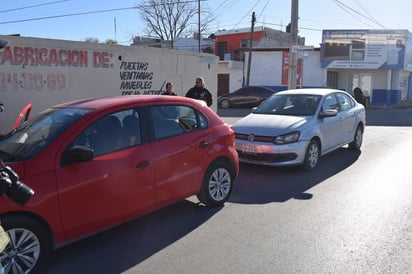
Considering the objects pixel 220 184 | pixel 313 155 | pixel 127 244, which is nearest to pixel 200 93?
pixel 313 155

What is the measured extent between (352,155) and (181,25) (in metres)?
49.7

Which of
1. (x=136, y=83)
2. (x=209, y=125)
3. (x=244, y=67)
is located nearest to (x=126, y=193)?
(x=209, y=125)

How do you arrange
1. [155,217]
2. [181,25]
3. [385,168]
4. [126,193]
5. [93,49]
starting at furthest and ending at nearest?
[181,25], [93,49], [385,168], [155,217], [126,193]

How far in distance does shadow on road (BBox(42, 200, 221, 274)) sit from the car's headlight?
7.59 feet

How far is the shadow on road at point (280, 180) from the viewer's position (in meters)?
5.98

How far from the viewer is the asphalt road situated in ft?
12.5

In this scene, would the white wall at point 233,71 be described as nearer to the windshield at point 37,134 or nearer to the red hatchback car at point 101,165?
the red hatchback car at point 101,165

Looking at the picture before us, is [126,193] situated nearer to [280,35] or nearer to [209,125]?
[209,125]

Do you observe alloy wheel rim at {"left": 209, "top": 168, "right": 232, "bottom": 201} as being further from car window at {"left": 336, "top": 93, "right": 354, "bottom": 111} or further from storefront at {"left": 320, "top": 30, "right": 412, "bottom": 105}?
storefront at {"left": 320, "top": 30, "right": 412, "bottom": 105}

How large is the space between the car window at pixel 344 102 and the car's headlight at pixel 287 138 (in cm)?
227

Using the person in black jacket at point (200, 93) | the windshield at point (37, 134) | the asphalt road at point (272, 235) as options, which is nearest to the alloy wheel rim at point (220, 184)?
the asphalt road at point (272, 235)

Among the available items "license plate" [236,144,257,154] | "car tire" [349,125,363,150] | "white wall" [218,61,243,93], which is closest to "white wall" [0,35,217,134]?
"license plate" [236,144,257,154]

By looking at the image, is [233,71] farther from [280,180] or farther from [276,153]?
[280,180]

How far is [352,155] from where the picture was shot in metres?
9.16
